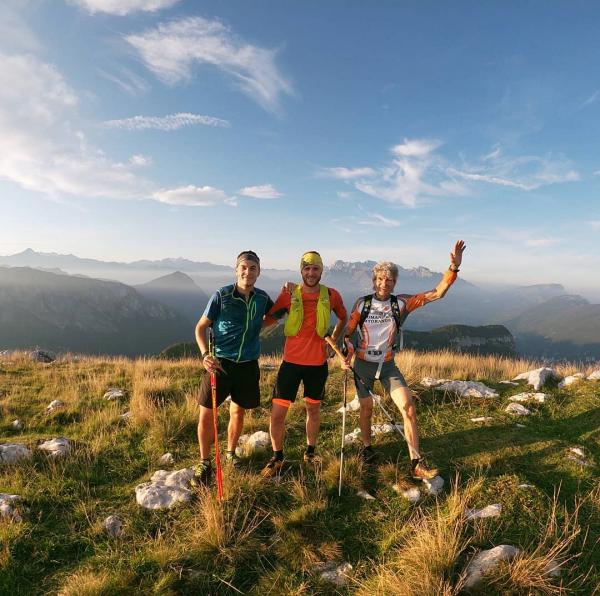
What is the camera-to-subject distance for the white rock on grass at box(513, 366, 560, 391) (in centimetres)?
901

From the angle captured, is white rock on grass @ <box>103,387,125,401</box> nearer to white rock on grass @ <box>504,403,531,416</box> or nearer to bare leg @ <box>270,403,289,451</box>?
bare leg @ <box>270,403,289,451</box>

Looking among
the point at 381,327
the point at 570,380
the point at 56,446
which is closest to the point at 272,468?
the point at 381,327

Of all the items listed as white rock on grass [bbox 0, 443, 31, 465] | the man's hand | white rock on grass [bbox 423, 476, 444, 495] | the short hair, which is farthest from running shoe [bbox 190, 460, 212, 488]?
the man's hand

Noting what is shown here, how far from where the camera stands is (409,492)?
4.89m

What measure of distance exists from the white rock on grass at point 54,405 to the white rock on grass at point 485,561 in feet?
29.2

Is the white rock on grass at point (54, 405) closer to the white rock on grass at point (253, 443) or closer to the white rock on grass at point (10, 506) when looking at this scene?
the white rock on grass at point (10, 506)

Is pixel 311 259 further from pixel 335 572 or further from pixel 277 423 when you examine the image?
pixel 335 572

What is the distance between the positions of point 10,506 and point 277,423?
140 inches

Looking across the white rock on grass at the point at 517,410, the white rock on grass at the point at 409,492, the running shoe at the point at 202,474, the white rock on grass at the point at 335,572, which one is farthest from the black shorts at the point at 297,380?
the white rock on grass at the point at 517,410

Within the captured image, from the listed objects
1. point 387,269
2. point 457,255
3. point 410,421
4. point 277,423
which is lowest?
point 277,423

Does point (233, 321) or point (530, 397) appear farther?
point (530, 397)

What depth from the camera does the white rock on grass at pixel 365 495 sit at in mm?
4871

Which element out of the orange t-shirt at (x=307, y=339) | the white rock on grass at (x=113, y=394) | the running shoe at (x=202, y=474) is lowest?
the white rock on grass at (x=113, y=394)

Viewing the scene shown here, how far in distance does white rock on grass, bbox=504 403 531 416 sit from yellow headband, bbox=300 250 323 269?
5.57m
